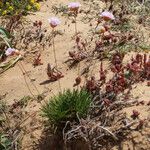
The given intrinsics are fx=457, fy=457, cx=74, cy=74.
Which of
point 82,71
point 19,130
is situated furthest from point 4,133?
point 82,71

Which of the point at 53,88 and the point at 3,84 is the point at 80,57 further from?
the point at 3,84

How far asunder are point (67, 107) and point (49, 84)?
89cm

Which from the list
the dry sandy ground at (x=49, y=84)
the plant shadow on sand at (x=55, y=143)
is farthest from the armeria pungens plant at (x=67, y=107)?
the dry sandy ground at (x=49, y=84)

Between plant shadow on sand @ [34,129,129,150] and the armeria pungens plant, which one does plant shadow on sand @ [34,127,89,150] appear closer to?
plant shadow on sand @ [34,129,129,150]

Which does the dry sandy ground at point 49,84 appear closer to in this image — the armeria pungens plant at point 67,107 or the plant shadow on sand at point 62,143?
the plant shadow on sand at point 62,143

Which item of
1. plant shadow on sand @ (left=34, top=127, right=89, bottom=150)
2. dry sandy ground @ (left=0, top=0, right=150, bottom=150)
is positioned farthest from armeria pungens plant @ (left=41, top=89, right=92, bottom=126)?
dry sandy ground @ (left=0, top=0, right=150, bottom=150)

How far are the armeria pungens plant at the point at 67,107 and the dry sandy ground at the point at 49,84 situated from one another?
1.11ft

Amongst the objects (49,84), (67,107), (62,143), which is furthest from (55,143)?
(49,84)

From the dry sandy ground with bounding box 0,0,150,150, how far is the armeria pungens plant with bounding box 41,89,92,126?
339 mm

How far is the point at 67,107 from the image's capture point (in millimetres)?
4578

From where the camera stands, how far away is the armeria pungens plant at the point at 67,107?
453cm

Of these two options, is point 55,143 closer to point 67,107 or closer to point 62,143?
point 62,143

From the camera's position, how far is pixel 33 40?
6391mm

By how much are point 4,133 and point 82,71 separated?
1.24 metres
